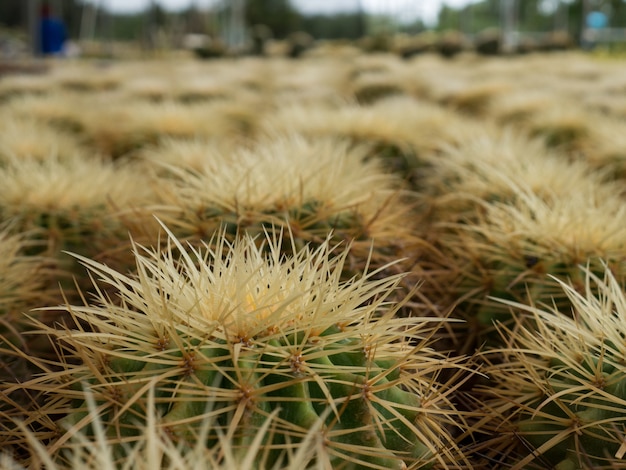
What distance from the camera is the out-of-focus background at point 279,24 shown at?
20.2 metres

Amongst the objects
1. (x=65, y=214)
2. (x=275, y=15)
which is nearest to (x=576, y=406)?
(x=65, y=214)

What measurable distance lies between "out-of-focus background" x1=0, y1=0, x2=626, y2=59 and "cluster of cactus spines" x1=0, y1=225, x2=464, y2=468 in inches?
574

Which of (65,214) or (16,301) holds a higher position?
(65,214)

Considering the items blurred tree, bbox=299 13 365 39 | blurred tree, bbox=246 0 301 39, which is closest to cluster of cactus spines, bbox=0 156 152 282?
blurred tree, bbox=299 13 365 39

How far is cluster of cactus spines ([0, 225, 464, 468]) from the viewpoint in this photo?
94cm

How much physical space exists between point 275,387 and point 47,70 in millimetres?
9415

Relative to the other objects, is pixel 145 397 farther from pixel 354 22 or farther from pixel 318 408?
pixel 354 22

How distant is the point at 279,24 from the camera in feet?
135

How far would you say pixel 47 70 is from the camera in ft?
30.9

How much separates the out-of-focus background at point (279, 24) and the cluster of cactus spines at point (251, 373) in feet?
47.9

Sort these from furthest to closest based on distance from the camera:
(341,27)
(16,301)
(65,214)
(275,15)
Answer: (275,15) < (341,27) < (65,214) < (16,301)

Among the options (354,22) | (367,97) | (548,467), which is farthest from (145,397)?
(354,22)

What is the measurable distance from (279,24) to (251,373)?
138 feet

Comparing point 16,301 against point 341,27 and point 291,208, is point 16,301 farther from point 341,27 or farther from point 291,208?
point 341,27
